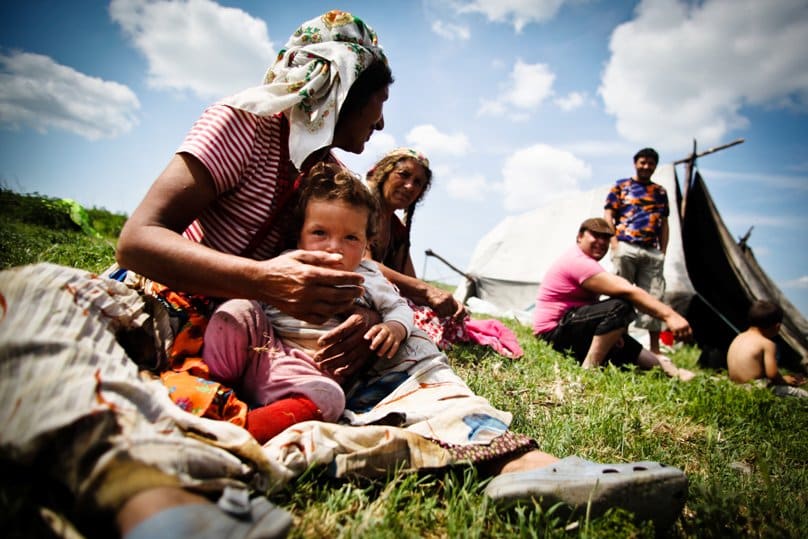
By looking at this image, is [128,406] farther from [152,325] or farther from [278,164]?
[278,164]

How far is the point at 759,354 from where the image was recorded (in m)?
3.93

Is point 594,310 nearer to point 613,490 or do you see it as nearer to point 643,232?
point 643,232

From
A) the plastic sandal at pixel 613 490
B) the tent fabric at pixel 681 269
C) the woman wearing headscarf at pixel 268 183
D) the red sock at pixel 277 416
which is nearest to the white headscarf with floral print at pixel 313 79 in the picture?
the woman wearing headscarf at pixel 268 183

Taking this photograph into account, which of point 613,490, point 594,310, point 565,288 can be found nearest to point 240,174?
point 613,490

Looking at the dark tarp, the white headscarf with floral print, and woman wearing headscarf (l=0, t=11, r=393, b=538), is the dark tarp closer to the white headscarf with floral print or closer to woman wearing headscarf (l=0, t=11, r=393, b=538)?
the white headscarf with floral print

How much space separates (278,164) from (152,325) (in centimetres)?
71

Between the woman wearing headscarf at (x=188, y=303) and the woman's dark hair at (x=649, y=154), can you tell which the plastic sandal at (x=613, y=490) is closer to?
the woman wearing headscarf at (x=188, y=303)

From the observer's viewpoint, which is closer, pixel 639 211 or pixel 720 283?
pixel 639 211

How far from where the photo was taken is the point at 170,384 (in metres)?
1.14

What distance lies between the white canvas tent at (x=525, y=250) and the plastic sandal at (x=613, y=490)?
22.2 ft

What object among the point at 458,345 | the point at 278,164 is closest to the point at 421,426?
the point at 278,164

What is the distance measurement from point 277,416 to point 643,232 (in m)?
5.53

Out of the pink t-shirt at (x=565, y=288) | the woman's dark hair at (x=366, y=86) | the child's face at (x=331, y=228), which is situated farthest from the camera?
the pink t-shirt at (x=565, y=288)

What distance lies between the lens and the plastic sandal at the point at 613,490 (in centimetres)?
99
